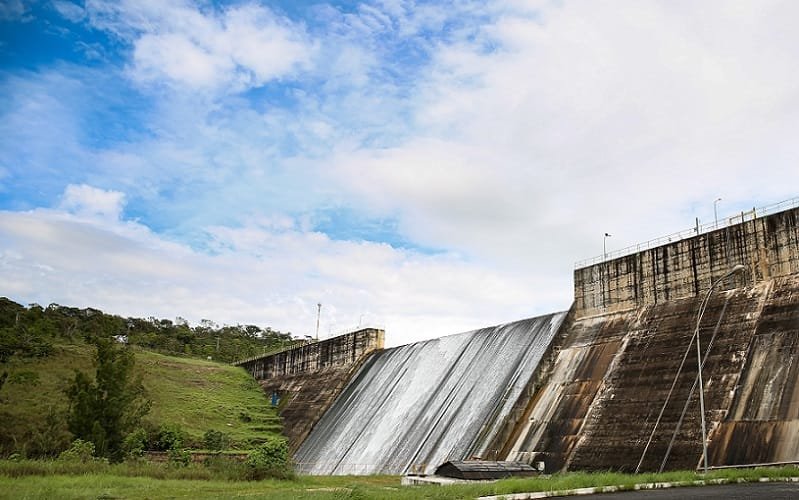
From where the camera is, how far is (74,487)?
20.6 meters

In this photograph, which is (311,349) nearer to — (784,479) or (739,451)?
(739,451)

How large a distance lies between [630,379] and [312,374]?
36097 mm

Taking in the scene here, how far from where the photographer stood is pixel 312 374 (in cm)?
6166

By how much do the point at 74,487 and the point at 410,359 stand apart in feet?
106

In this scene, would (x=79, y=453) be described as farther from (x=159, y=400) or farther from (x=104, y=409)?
(x=159, y=400)

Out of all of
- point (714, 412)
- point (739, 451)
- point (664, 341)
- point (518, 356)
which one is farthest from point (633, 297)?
point (739, 451)

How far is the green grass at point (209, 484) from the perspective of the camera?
17703 mm

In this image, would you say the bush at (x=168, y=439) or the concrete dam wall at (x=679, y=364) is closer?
the concrete dam wall at (x=679, y=364)

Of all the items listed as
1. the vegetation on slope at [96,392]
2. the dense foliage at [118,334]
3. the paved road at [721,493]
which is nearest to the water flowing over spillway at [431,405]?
the vegetation on slope at [96,392]

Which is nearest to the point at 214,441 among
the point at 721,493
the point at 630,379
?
the point at 630,379

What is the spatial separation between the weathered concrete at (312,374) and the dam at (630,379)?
7058 millimetres

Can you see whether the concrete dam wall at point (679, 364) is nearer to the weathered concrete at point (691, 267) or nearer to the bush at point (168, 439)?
the weathered concrete at point (691, 267)

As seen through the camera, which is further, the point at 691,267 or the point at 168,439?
the point at 168,439

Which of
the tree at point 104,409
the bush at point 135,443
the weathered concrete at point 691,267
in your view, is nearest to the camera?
the weathered concrete at point 691,267
